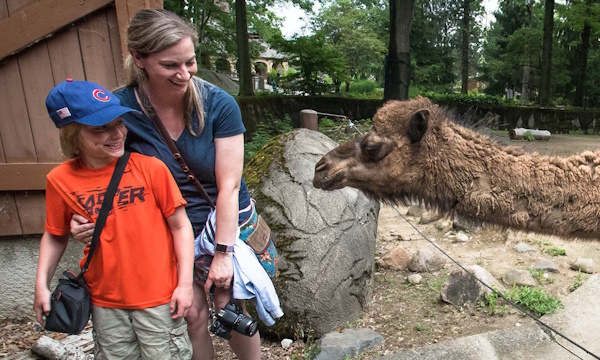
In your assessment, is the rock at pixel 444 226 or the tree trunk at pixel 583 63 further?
the tree trunk at pixel 583 63

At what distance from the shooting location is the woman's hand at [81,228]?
85.5 inches

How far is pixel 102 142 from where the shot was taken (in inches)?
84.7

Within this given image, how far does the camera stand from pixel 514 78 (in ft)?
113

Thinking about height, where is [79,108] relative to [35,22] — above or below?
below

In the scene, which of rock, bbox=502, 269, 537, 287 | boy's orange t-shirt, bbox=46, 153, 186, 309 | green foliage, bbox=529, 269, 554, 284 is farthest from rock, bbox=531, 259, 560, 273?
boy's orange t-shirt, bbox=46, 153, 186, 309

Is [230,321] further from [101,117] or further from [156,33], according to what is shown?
[156,33]

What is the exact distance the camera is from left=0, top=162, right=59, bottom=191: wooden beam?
4.05 meters

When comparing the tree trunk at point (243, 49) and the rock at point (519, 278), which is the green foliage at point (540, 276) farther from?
the tree trunk at point (243, 49)

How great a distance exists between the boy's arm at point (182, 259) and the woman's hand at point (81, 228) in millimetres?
370

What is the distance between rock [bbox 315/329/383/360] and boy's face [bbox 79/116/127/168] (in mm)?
2603

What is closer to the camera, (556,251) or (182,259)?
(182,259)

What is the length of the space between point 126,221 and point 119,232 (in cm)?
6

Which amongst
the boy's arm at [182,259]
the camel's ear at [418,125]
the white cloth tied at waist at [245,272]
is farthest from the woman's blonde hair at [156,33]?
the camel's ear at [418,125]

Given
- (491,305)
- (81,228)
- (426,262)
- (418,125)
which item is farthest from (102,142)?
(426,262)
